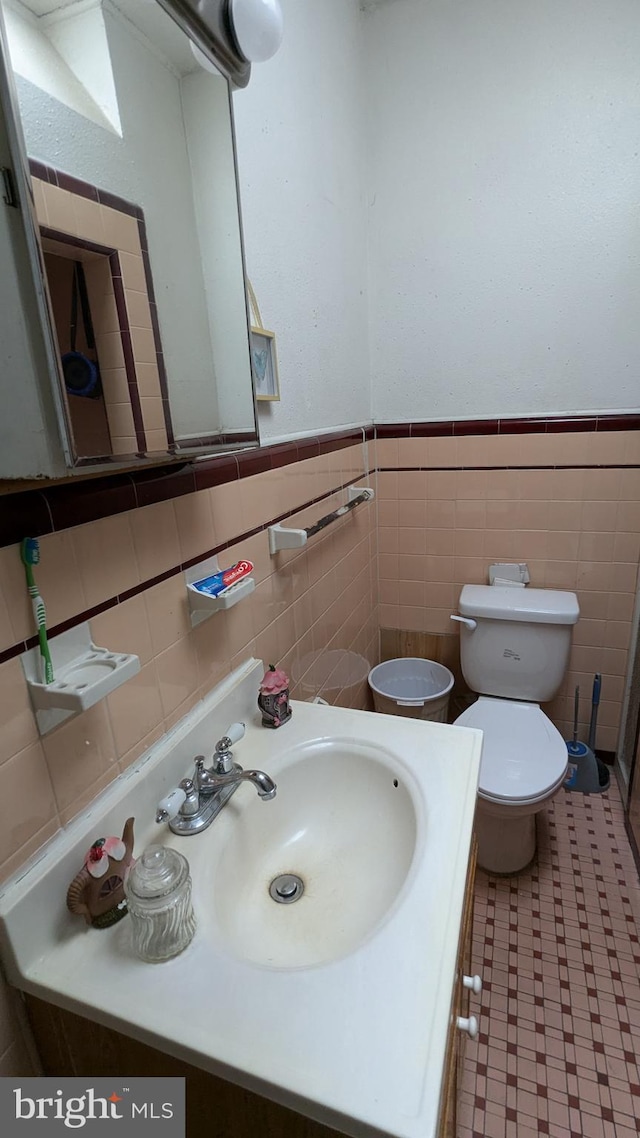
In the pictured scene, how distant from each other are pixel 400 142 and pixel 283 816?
2.01 metres

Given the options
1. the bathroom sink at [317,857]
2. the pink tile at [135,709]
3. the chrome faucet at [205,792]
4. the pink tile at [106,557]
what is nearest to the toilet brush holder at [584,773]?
the bathroom sink at [317,857]

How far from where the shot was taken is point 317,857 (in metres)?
0.93

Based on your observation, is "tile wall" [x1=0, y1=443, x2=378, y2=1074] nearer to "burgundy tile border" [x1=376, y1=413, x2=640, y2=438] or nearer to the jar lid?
the jar lid

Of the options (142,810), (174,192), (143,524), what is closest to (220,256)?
(174,192)

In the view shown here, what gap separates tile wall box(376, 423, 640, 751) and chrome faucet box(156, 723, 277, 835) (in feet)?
4.41

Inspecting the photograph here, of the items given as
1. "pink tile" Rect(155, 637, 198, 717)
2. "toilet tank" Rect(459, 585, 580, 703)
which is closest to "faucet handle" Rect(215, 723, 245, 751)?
"pink tile" Rect(155, 637, 198, 717)

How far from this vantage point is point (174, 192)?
2.43 feet

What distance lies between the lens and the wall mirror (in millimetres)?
543

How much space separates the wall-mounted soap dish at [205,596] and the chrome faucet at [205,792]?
0.77ft

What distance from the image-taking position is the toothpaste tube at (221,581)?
0.88m

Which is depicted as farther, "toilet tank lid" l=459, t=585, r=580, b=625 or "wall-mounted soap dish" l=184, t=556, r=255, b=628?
"toilet tank lid" l=459, t=585, r=580, b=625

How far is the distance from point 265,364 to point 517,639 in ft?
4.18

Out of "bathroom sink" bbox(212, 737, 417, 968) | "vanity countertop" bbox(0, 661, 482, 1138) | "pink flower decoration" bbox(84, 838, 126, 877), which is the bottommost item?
"bathroom sink" bbox(212, 737, 417, 968)

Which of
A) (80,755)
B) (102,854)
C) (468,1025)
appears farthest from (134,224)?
(468,1025)
